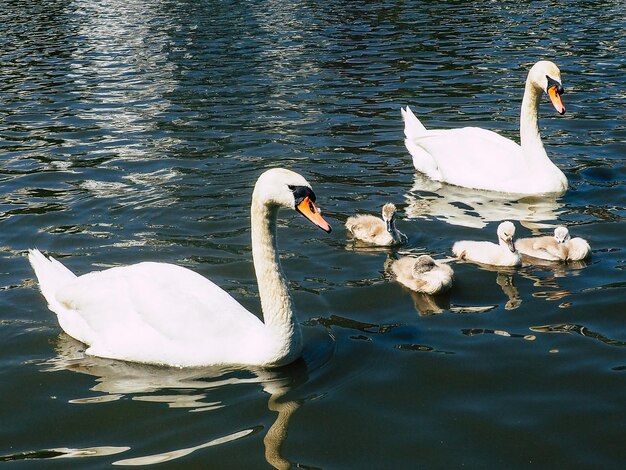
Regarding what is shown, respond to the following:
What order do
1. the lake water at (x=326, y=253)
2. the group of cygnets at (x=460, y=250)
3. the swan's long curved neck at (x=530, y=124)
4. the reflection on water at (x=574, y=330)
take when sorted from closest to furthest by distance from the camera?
1. the lake water at (x=326, y=253)
2. the reflection on water at (x=574, y=330)
3. the group of cygnets at (x=460, y=250)
4. the swan's long curved neck at (x=530, y=124)

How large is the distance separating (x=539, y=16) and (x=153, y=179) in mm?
17688

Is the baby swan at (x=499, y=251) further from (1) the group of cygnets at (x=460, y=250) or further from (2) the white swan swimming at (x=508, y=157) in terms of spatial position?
(2) the white swan swimming at (x=508, y=157)

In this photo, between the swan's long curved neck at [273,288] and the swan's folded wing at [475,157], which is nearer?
the swan's long curved neck at [273,288]

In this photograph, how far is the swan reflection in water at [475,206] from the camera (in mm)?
11148

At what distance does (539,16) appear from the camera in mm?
27062

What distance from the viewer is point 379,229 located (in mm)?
10070

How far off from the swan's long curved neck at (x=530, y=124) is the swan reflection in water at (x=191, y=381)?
572 cm

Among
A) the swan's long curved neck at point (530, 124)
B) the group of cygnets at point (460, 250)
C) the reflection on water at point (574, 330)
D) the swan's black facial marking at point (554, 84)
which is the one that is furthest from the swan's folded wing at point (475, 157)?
the reflection on water at point (574, 330)

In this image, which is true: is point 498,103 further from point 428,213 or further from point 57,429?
point 57,429

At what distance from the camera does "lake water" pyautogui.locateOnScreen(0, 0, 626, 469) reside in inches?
253

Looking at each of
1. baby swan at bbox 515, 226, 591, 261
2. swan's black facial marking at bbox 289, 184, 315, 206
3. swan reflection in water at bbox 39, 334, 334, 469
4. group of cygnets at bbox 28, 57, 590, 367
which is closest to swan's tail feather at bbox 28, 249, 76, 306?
group of cygnets at bbox 28, 57, 590, 367

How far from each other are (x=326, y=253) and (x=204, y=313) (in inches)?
117

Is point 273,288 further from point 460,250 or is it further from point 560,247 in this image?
point 560,247

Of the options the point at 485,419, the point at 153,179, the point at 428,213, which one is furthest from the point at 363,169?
the point at 485,419
